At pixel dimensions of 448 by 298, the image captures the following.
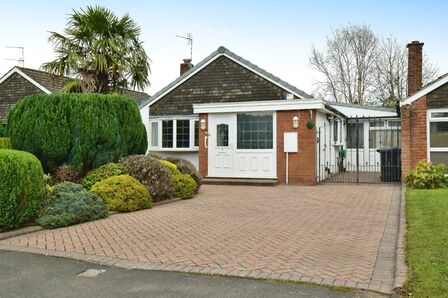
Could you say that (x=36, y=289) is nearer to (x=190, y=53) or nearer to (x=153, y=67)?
(x=153, y=67)

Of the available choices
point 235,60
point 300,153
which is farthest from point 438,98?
point 235,60

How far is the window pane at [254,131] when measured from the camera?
15.7 m

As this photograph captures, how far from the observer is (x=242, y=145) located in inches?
631

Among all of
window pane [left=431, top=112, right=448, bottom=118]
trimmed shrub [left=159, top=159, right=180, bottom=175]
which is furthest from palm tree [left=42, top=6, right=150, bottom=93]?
window pane [left=431, top=112, right=448, bottom=118]

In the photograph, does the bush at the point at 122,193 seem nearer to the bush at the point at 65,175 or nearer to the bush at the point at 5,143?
the bush at the point at 65,175

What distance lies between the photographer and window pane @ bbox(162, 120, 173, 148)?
1864cm

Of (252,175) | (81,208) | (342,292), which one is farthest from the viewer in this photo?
(252,175)

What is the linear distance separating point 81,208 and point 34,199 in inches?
33.9

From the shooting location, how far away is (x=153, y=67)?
16516mm

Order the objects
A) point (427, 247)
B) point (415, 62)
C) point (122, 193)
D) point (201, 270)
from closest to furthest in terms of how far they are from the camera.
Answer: point (201, 270)
point (427, 247)
point (122, 193)
point (415, 62)

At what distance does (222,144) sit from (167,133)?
11.1 ft

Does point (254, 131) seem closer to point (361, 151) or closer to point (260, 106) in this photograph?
point (260, 106)

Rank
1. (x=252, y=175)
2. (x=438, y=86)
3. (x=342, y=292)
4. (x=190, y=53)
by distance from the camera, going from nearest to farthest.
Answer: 1. (x=342, y=292)
2. (x=438, y=86)
3. (x=252, y=175)
4. (x=190, y=53)

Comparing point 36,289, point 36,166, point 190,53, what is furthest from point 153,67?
point 36,289
